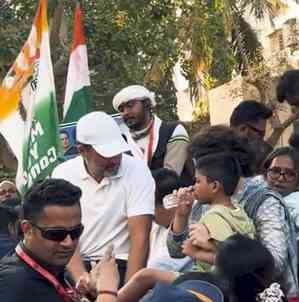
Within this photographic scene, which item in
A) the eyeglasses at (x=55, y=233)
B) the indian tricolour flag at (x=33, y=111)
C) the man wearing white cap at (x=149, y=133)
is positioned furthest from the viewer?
the indian tricolour flag at (x=33, y=111)

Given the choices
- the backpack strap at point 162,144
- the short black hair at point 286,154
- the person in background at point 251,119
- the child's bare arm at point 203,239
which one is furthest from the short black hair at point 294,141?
the child's bare arm at point 203,239

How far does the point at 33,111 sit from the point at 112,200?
91.7 inches

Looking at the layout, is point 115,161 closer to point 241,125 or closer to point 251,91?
point 241,125

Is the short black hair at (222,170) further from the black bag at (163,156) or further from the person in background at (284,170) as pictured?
the black bag at (163,156)

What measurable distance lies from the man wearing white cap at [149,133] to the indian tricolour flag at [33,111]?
3.03 ft

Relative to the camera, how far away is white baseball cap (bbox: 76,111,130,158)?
5.86 metres

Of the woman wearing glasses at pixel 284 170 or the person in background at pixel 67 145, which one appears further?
the person in background at pixel 67 145

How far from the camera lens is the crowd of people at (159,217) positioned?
162 inches

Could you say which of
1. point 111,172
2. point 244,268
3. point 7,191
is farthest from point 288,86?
point 7,191

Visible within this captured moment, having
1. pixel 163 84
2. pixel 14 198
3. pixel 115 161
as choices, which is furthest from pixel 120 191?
pixel 163 84

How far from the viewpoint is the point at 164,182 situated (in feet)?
20.9

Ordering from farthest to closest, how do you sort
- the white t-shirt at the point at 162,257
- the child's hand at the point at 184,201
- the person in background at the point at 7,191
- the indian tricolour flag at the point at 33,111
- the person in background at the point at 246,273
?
the person in background at the point at 7,191 → the indian tricolour flag at the point at 33,111 → the white t-shirt at the point at 162,257 → the child's hand at the point at 184,201 → the person in background at the point at 246,273

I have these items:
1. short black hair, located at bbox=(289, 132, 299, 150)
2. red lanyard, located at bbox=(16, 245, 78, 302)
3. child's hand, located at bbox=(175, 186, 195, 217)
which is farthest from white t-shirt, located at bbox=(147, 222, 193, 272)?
red lanyard, located at bbox=(16, 245, 78, 302)

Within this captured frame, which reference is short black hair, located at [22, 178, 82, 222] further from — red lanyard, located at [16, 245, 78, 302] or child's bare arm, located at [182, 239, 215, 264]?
child's bare arm, located at [182, 239, 215, 264]
